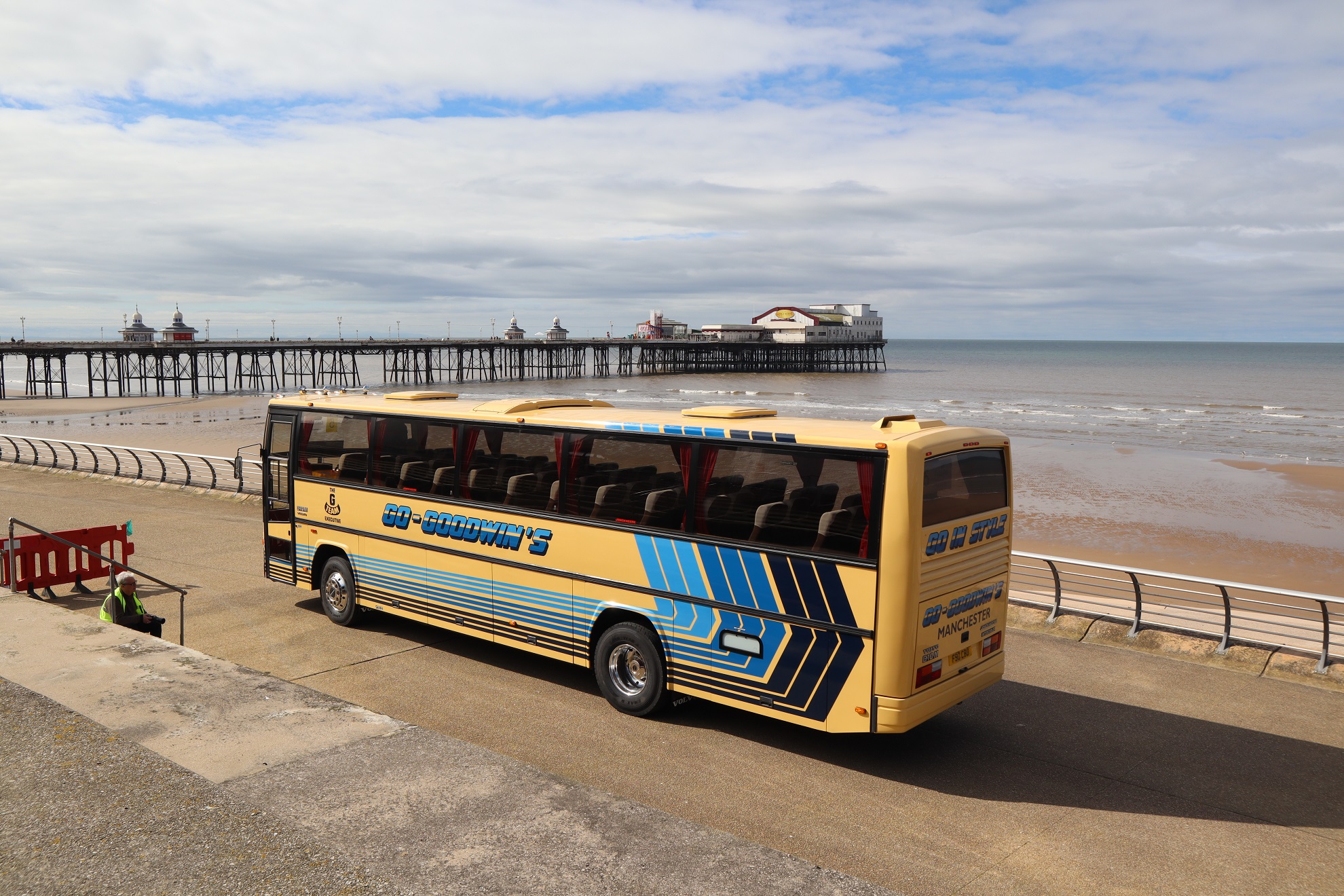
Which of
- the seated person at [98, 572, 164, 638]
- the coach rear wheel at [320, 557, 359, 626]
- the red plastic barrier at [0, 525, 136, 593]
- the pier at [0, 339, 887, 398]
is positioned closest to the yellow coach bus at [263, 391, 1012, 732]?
the coach rear wheel at [320, 557, 359, 626]

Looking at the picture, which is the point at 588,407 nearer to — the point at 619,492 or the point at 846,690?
the point at 619,492

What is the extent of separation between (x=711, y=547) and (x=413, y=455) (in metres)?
4.11

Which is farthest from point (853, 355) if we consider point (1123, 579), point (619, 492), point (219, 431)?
point (619, 492)

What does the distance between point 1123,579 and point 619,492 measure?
40.8 ft

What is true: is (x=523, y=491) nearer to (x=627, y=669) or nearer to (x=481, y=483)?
(x=481, y=483)

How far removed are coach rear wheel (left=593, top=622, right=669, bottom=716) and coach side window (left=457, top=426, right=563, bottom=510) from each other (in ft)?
4.60

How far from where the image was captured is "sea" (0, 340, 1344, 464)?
152 ft

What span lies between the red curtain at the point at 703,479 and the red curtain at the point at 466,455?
9.38 ft

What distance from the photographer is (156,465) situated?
27.0 m

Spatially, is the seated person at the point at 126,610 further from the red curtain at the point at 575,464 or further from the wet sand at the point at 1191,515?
the wet sand at the point at 1191,515

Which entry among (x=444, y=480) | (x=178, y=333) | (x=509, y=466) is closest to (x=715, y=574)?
(x=509, y=466)

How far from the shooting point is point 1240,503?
87.2ft

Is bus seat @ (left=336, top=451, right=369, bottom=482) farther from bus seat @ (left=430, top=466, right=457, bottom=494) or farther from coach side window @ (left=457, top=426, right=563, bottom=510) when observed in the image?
coach side window @ (left=457, top=426, right=563, bottom=510)

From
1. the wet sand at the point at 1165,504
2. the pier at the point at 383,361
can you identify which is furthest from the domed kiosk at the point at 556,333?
the wet sand at the point at 1165,504
